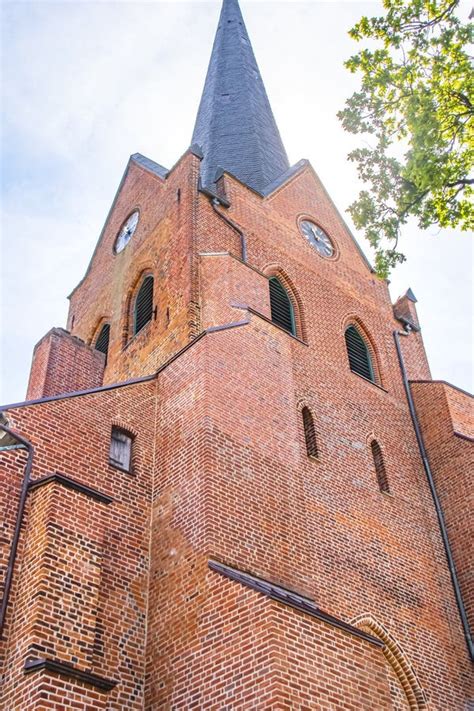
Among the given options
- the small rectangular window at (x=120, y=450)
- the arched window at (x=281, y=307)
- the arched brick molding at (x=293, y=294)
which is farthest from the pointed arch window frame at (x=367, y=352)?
the small rectangular window at (x=120, y=450)

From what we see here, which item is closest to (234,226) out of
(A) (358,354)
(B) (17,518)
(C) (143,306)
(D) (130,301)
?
(C) (143,306)

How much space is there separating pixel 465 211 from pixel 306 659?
6.30 meters

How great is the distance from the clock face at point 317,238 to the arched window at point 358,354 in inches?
86.0

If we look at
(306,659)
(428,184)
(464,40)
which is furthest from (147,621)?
(464,40)

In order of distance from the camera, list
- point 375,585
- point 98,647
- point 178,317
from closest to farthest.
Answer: point 98,647 → point 375,585 → point 178,317

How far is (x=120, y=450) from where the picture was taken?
11.5 meters

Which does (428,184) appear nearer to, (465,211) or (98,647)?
(465,211)

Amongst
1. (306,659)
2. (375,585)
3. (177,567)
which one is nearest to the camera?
(306,659)

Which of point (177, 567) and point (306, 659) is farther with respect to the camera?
point (177, 567)

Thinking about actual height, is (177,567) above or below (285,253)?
below

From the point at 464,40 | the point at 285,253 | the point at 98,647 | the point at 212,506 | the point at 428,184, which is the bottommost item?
the point at 98,647

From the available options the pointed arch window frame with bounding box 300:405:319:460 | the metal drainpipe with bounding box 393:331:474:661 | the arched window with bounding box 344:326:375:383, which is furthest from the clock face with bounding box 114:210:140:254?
the pointed arch window frame with bounding box 300:405:319:460

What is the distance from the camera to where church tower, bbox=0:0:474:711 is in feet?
27.9

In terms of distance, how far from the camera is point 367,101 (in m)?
10.9
